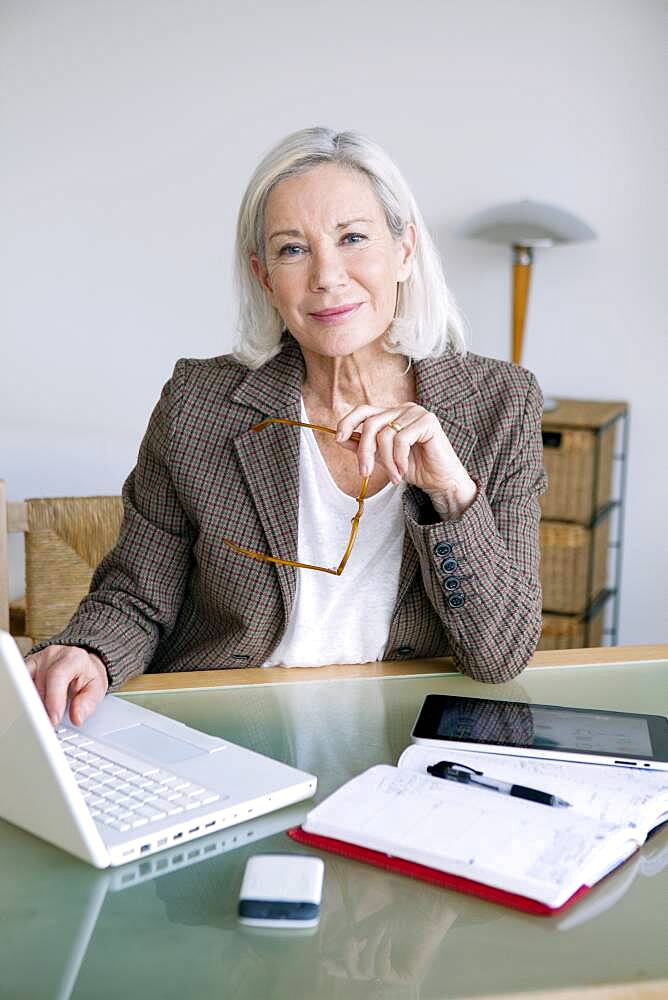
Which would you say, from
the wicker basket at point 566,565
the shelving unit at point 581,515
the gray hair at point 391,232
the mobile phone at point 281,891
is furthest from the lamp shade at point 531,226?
the mobile phone at point 281,891

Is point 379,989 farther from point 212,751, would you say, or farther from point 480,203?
point 480,203

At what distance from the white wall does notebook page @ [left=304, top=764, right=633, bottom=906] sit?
2575 millimetres

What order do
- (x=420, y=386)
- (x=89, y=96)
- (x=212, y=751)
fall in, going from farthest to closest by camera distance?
(x=89, y=96) < (x=420, y=386) < (x=212, y=751)

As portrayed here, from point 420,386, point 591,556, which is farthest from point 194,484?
point 591,556

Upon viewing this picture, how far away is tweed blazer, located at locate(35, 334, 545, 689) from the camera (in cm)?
156

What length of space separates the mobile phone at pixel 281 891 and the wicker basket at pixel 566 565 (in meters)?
2.51

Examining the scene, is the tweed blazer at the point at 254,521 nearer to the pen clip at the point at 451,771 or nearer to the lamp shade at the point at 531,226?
the pen clip at the point at 451,771

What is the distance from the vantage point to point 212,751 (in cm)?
120

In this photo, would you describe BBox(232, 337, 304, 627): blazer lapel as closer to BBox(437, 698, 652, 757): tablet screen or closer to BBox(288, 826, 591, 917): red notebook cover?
BBox(437, 698, 652, 757): tablet screen

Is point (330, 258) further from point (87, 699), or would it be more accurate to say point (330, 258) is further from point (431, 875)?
point (431, 875)

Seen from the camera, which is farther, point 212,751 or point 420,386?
point 420,386

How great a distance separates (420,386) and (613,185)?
7.09ft

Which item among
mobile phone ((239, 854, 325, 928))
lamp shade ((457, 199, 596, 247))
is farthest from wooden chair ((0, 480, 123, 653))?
lamp shade ((457, 199, 596, 247))

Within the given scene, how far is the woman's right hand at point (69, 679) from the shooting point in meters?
1.32
